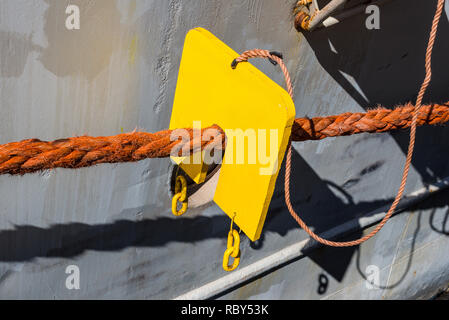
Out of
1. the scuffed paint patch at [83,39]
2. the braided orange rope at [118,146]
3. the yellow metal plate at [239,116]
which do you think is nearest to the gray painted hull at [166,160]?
the scuffed paint patch at [83,39]

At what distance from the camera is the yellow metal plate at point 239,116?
1225 mm

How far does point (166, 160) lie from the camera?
199 cm

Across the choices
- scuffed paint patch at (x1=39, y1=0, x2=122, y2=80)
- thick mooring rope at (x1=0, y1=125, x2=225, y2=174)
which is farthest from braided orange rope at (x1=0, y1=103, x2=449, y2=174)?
scuffed paint patch at (x1=39, y1=0, x2=122, y2=80)

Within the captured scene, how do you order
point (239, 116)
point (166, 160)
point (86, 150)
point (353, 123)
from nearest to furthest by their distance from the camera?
1. point (86, 150)
2. point (239, 116)
3. point (353, 123)
4. point (166, 160)

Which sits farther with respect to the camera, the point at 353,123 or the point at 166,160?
the point at 166,160

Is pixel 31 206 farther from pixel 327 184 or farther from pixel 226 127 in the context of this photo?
pixel 327 184

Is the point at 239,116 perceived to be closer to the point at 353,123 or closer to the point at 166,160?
the point at 353,123

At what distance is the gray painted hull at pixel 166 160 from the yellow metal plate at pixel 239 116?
29 cm

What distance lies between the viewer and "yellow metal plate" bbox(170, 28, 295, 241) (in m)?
1.22

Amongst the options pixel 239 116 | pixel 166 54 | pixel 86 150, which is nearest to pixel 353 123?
pixel 239 116

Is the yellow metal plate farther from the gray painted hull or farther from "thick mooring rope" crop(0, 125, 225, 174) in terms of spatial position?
the gray painted hull

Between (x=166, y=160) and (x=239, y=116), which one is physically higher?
(x=239, y=116)

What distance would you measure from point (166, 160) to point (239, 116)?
75cm

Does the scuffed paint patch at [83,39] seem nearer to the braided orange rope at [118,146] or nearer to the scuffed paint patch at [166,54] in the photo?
the scuffed paint patch at [166,54]
